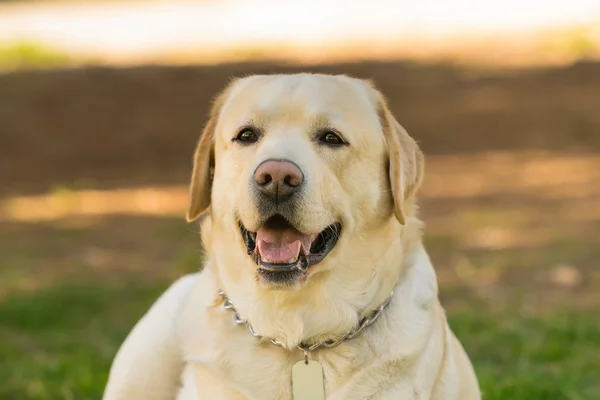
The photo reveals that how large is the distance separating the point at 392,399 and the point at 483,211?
6.52 meters

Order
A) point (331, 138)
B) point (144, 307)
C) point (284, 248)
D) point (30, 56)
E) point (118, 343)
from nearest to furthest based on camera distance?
point (284, 248), point (331, 138), point (118, 343), point (144, 307), point (30, 56)

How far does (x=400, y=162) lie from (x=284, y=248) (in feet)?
1.94

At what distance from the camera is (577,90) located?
14.2 metres

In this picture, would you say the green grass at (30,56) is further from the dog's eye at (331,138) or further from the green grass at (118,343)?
the dog's eye at (331,138)

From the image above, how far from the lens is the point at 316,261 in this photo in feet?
12.4

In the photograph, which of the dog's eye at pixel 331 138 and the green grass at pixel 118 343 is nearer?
the dog's eye at pixel 331 138

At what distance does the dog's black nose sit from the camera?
3578mm

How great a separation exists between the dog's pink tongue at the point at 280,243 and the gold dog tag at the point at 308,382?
0.44m

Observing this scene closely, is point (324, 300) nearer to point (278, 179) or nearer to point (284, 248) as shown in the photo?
point (284, 248)

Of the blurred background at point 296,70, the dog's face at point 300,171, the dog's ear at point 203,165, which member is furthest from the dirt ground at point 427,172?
the dog's ear at point 203,165

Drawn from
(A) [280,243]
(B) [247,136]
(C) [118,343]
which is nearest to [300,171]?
(A) [280,243]

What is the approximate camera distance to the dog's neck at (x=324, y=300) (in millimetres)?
3891

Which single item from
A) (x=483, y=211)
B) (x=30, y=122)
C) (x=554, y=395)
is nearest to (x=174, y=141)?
(x=30, y=122)

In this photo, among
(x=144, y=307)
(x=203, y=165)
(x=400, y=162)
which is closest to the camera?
(x=400, y=162)
